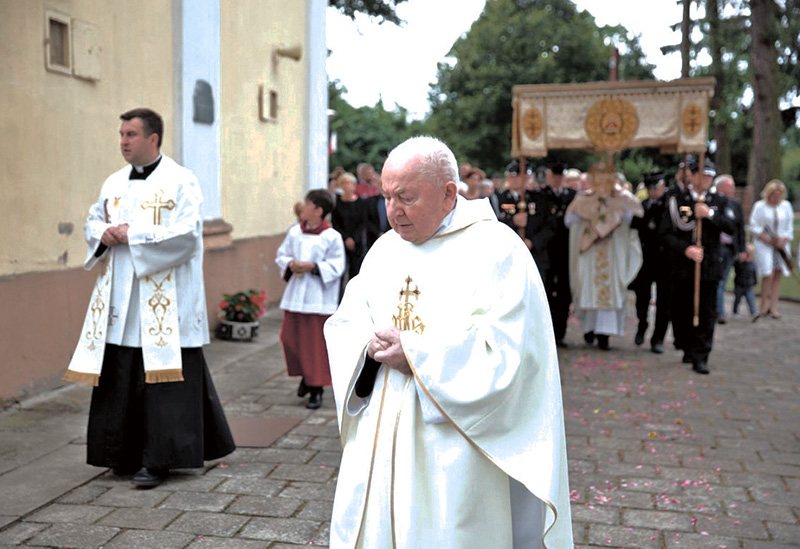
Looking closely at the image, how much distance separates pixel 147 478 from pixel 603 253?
269 inches

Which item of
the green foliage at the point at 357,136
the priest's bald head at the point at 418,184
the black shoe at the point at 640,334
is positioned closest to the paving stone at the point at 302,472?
the priest's bald head at the point at 418,184

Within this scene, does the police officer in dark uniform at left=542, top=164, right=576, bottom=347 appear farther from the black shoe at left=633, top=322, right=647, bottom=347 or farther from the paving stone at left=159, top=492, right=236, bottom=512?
the paving stone at left=159, top=492, right=236, bottom=512

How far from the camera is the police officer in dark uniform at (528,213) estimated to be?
408 inches

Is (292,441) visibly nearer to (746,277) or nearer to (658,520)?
(658,520)

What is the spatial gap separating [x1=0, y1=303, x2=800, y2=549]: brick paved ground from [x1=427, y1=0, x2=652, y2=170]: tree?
93.2 feet

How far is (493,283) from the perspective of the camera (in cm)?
288

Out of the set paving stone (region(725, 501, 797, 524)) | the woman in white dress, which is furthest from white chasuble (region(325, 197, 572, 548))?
the woman in white dress

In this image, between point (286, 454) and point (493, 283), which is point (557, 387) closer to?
point (493, 283)

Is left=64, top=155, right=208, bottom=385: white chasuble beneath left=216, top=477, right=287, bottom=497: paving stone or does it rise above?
above

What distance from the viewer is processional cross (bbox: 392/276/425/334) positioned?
2982 mm

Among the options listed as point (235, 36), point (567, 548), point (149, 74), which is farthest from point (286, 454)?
point (235, 36)

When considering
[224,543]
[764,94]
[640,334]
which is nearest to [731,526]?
[224,543]

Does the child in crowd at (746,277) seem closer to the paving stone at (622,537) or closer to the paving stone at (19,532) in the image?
the paving stone at (622,537)

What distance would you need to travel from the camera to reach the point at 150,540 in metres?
4.27
